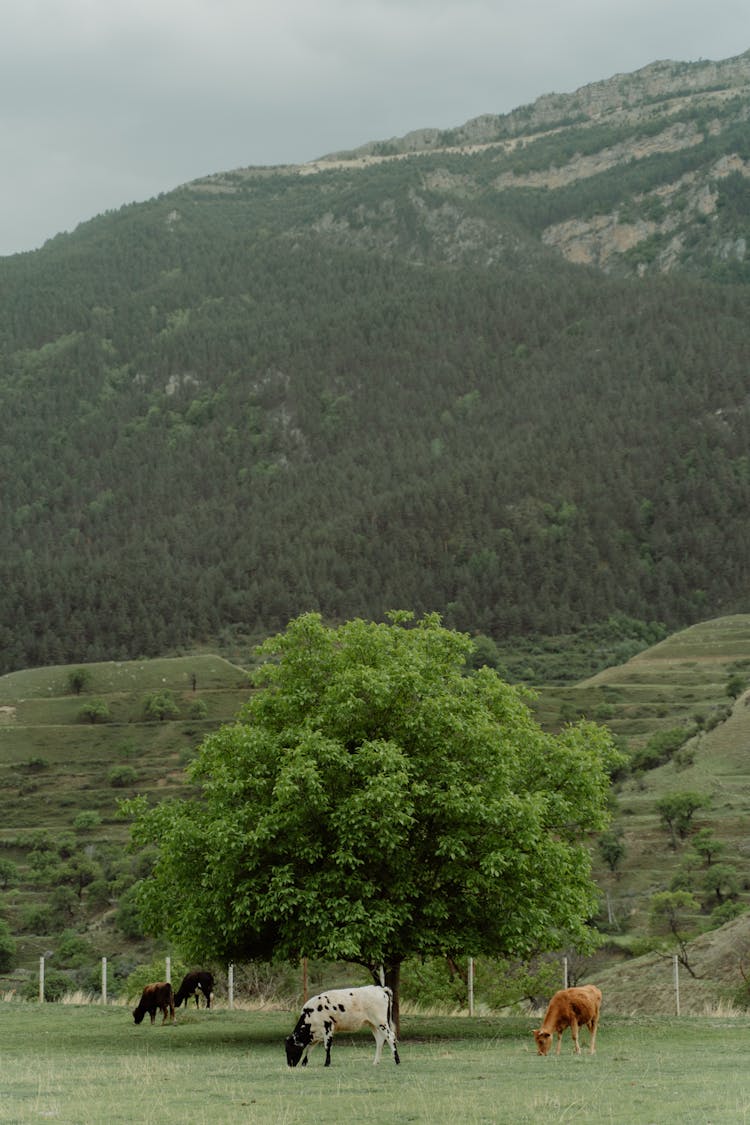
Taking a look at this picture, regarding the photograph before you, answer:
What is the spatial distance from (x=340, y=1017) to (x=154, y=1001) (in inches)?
396

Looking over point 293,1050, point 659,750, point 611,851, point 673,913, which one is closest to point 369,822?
point 293,1050

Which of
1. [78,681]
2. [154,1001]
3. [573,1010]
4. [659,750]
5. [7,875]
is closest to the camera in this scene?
[573,1010]

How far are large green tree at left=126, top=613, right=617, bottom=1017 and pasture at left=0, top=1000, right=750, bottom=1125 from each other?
2250 mm

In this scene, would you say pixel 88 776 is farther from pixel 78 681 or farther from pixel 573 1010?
pixel 573 1010

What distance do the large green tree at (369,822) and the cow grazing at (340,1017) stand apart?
2.69 metres

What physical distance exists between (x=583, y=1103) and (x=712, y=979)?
24.0 metres

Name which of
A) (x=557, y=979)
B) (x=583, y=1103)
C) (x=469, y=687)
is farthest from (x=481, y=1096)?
(x=557, y=979)

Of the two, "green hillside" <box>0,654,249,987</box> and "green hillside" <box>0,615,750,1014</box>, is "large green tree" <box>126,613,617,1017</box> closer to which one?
"green hillside" <box>0,615,750,1014</box>

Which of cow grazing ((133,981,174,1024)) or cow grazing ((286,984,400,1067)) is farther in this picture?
cow grazing ((133,981,174,1024))

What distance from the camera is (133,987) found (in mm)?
46406

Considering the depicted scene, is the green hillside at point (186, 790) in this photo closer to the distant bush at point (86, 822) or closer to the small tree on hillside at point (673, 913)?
the distant bush at point (86, 822)

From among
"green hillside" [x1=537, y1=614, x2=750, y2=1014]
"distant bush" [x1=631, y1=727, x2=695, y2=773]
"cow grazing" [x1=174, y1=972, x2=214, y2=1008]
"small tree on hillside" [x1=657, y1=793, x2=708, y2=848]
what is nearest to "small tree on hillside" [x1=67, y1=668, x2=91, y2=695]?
"green hillside" [x1=537, y1=614, x2=750, y2=1014]

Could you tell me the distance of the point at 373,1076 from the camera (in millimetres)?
19969

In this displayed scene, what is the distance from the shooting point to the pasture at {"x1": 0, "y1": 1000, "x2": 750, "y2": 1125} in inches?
613
